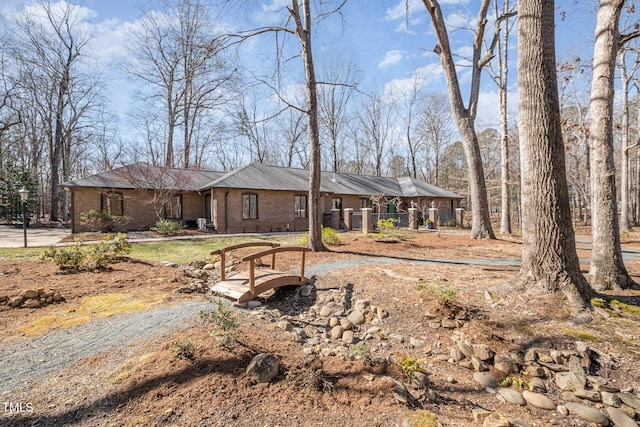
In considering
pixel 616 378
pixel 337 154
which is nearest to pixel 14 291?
pixel 616 378

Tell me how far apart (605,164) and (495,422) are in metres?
4.33

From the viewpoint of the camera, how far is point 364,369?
2896 millimetres

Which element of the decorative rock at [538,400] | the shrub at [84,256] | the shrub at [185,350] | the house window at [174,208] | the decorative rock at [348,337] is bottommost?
the decorative rock at [538,400]

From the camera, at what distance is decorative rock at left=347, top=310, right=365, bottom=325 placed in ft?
14.0

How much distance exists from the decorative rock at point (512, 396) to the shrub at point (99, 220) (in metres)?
17.7

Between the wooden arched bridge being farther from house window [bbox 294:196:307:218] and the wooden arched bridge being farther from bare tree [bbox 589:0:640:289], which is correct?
house window [bbox 294:196:307:218]

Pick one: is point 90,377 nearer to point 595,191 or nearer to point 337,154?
point 595,191

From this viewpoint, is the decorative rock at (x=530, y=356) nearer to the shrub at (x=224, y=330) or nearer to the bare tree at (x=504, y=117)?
the shrub at (x=224, y=330)

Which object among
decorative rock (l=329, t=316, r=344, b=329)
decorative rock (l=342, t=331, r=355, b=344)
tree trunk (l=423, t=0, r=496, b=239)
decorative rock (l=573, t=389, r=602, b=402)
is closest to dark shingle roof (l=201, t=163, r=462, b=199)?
tree trunk (l=423, t=0, r=496, b=239)

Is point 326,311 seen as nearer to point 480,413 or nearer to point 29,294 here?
point 480,413

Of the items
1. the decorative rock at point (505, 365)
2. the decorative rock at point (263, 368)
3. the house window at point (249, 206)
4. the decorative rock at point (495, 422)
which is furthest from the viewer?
the house window at point (249, 206)

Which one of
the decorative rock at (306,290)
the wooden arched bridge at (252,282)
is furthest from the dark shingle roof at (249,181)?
the decorative rock at (306,290)

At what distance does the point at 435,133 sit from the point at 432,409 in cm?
3238

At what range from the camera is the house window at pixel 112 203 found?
15992 mm
